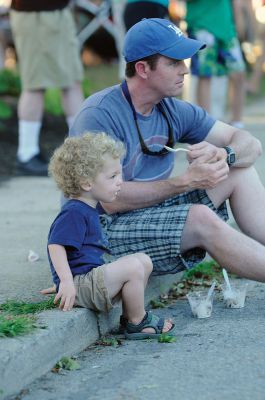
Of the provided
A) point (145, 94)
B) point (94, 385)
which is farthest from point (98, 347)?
point (145, 94)

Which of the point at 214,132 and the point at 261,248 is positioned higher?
the point at 214,132

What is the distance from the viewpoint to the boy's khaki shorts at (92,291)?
3982mm

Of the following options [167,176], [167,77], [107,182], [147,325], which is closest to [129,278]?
[147,325]

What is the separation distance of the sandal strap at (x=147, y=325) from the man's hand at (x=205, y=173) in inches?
29.0

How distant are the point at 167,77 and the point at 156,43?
0.17 meters

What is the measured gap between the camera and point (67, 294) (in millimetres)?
3955

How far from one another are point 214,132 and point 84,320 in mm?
1456

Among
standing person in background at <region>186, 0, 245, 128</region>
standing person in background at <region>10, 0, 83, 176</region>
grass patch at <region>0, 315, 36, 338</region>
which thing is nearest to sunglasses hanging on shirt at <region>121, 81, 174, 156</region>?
grass patch at <region>0, 315, 36, 338</region>

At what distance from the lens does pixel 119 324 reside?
4.36 metres

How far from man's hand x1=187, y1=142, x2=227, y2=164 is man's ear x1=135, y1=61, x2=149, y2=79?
424 millimetres

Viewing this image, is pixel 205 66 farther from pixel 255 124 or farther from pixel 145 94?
pixel 145 94

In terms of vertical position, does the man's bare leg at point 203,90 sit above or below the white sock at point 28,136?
above

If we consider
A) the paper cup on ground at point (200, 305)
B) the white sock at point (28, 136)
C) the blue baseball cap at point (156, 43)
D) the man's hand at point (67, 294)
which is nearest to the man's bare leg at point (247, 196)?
the paper cup on ground at point (200, 305)

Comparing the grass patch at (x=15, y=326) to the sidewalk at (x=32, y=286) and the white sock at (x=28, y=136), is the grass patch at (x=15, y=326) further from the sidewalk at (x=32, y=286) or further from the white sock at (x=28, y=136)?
the white sock at (x=28, y=136)
